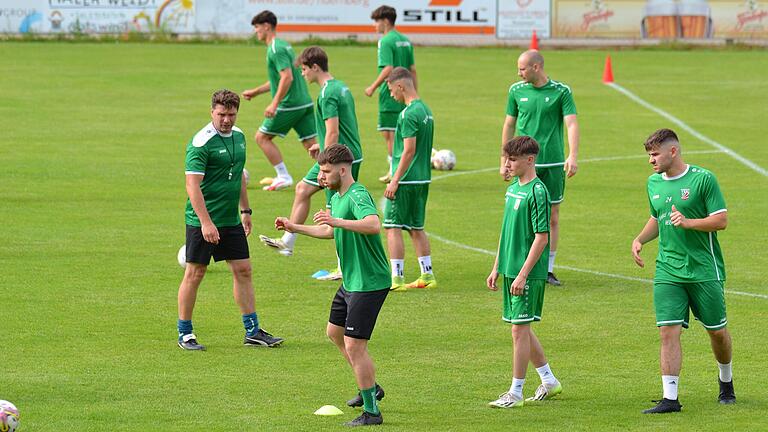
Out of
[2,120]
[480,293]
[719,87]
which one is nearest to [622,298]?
[480,293]

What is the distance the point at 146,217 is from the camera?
746 inches

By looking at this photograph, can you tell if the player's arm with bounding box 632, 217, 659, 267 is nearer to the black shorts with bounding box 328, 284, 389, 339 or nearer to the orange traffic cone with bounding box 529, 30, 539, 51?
the black shorts with bounding box 328, 284, 389, 339

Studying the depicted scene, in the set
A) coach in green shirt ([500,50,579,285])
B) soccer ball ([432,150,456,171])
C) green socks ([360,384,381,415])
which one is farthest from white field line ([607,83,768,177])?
green socks ([360,384,381,415])

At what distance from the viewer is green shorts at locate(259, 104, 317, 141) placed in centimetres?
2036

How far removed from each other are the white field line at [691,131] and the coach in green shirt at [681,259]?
44.3 ft

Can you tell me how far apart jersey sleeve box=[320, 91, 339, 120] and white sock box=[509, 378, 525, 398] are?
591cm

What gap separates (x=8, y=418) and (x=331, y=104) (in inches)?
276

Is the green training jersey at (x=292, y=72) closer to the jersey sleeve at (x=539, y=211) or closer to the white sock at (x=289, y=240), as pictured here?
the white sock at (x=289, y=240)

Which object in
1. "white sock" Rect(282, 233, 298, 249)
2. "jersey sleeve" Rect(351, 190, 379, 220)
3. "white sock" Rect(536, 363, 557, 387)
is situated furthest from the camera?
"white sock" Rect(282, 233, 298, 249)

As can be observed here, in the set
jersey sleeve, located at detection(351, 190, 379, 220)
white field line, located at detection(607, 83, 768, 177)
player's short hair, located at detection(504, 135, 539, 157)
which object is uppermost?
player's short hair, located at detection(504, 135, 539, 157)

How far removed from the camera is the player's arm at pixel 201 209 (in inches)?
464

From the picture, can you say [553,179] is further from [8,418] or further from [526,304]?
[8,418]

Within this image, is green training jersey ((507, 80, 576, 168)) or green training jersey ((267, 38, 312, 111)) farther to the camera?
green training jersey ((267, 38, 312, 111))

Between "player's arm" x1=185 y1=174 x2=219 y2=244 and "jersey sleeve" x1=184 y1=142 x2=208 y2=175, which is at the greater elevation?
"jersey sleeve" x1=184 y1=142 x2=208 y2=175
